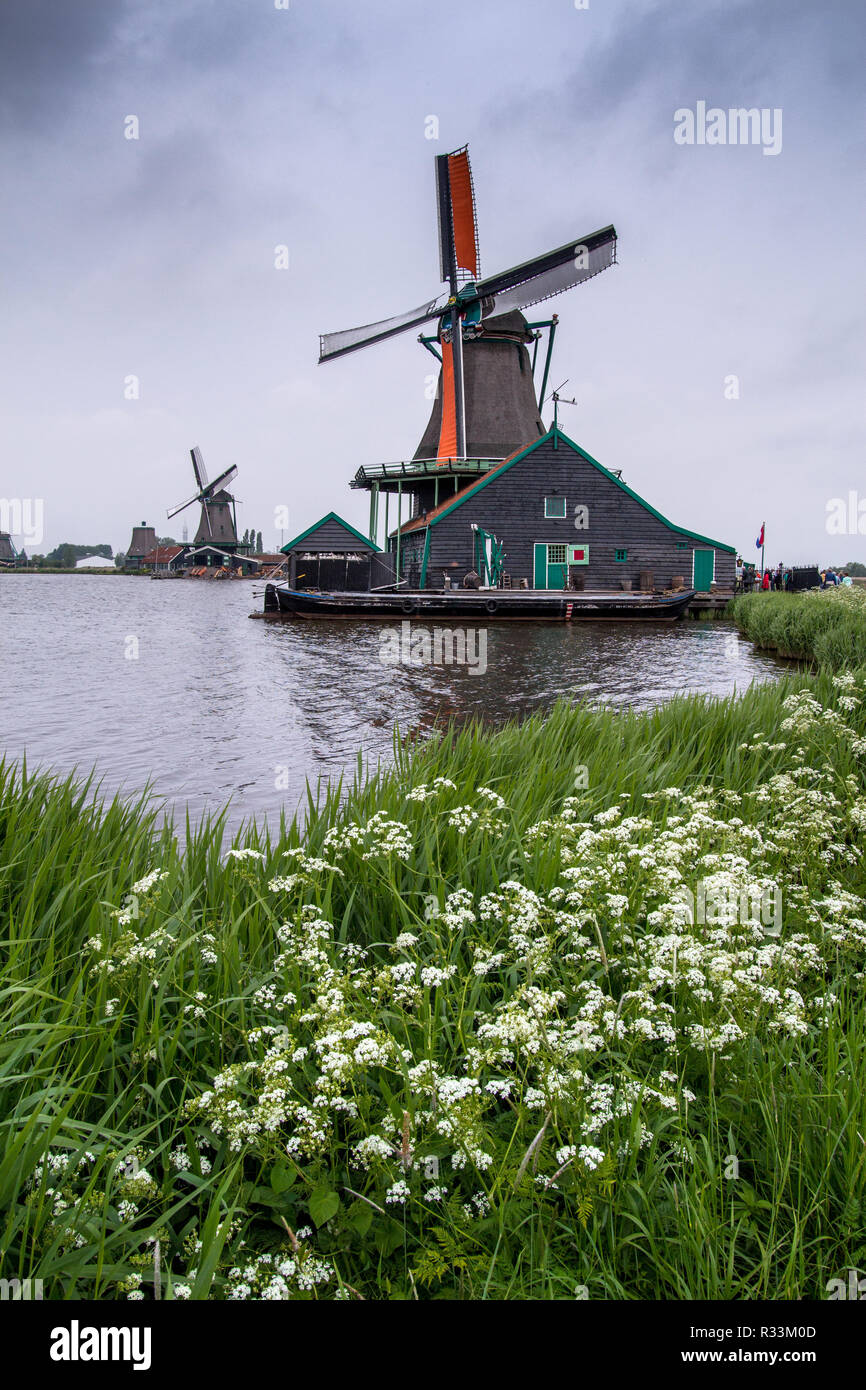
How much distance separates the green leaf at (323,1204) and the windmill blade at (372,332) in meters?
42.7

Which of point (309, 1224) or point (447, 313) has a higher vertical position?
point (447, 313)

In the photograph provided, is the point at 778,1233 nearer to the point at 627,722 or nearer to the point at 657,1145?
the point at 657,1145

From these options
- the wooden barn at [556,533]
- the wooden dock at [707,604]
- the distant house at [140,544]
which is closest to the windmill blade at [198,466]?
the distant house at [140,544]

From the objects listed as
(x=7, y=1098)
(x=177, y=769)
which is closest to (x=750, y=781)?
(x=7, y=1098)

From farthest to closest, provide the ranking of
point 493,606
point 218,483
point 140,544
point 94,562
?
point 94,562 → point 140,544 → point 218,483 → point 493,606

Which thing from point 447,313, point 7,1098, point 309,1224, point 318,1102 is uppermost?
point 447,313

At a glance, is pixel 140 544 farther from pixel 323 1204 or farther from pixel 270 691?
pixel 323 1204

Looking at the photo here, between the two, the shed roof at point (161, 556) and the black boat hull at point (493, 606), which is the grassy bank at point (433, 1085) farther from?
the shed roof at point (161, 556)

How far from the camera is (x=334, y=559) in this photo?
1362 inches

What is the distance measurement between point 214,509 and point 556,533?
6705cm

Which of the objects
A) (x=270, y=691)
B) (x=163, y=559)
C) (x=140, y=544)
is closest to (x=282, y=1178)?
(x=270, y=691)

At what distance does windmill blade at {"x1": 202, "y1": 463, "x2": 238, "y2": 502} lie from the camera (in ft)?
291

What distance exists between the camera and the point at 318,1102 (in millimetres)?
2029

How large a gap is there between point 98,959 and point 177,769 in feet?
20.6
